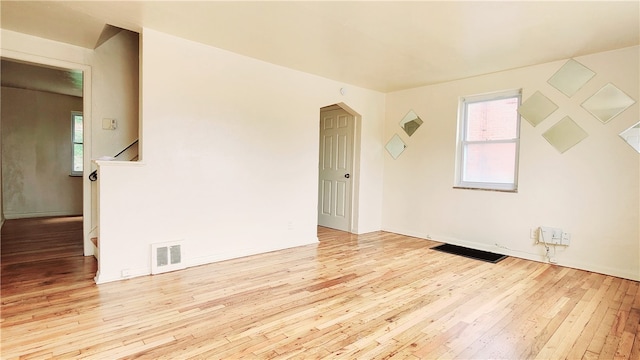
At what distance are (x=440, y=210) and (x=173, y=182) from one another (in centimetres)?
366

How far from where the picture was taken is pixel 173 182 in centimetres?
329

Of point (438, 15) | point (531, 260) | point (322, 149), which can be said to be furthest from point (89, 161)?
point (531, 260)

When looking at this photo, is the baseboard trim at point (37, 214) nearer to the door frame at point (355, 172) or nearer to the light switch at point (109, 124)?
the light switch at point (109, 124)

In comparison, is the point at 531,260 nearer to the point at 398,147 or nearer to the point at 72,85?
the point at 398,147

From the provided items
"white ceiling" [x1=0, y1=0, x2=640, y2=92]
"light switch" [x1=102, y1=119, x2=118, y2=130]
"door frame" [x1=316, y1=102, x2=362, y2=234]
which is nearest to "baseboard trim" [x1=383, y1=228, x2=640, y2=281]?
"door frame" [x1=316, y1=102, x2=362, y2=234]

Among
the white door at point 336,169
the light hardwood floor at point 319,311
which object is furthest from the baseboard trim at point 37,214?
the white door at point 336,169

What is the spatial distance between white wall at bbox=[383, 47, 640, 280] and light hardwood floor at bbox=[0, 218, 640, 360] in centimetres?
44

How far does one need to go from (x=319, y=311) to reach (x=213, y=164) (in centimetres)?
200

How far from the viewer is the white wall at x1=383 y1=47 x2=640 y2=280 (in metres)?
3.34

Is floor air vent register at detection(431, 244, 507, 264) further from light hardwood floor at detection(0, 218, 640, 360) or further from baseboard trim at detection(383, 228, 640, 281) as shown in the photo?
light hardwood floor at detection(0, 218, 640, 360)

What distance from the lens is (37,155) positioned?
646cm

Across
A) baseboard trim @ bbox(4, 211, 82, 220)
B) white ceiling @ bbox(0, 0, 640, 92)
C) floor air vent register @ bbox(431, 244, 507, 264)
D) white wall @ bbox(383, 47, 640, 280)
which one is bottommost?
baseboard trim @ bbox(4, 211, 82, 220)

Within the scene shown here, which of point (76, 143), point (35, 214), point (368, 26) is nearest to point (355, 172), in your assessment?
point (368, 26)

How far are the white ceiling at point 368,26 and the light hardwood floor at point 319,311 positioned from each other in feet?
7.68
